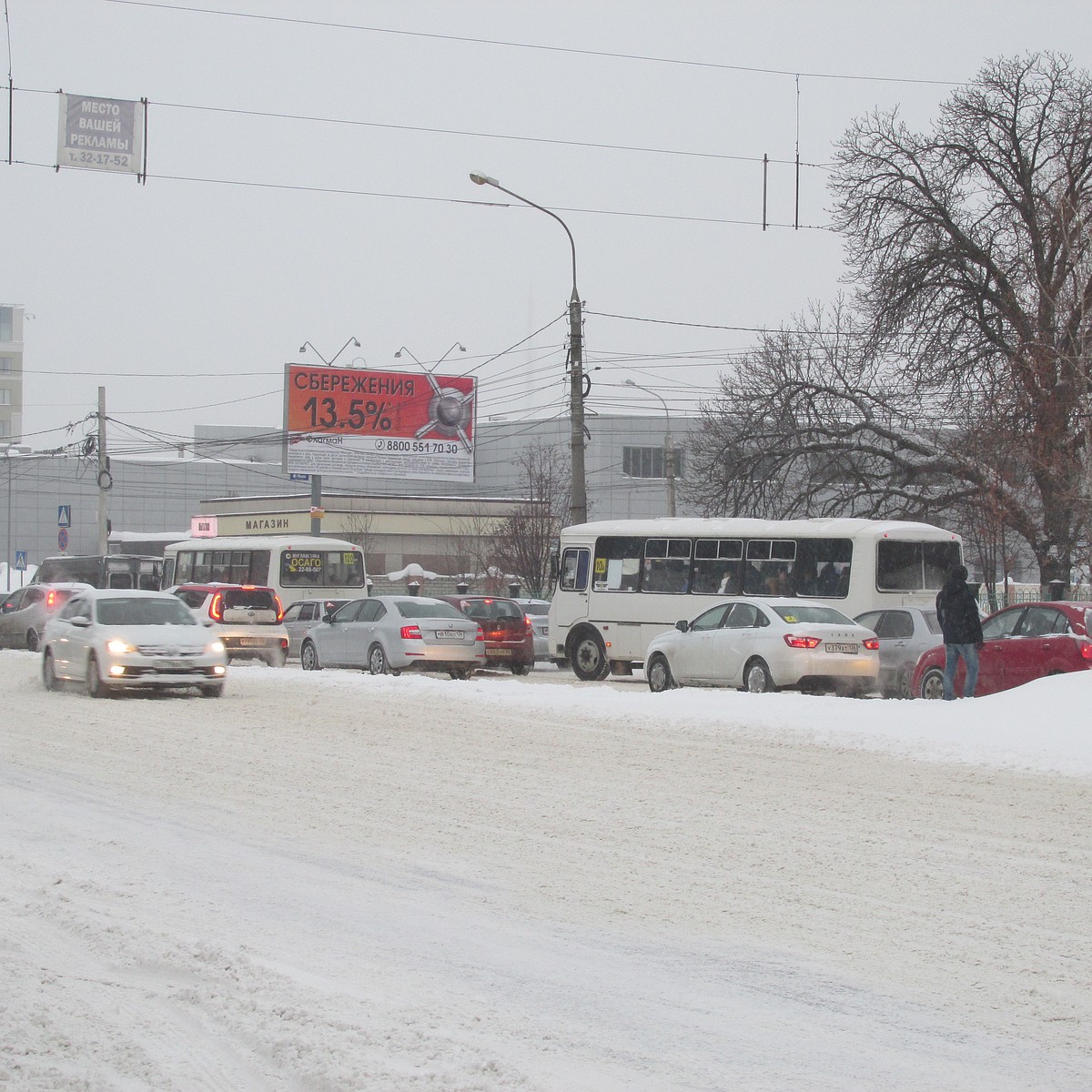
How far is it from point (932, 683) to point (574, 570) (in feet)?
32.9

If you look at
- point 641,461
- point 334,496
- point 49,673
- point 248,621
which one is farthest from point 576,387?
point 641,461

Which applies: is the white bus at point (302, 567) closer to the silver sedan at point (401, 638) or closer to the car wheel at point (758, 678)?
the silver sedan at point (401, 638)

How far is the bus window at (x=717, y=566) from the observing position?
89.7 ft

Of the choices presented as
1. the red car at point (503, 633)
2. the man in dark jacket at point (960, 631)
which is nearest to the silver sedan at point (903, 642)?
the man in dark jacket at point (960, 631)

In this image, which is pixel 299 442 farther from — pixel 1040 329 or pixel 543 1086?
pixel 543 1086

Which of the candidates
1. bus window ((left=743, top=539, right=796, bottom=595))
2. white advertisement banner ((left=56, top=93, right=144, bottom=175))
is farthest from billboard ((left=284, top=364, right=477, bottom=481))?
white advertisement banner ((left=56, top=93, right=144, bottom=175))

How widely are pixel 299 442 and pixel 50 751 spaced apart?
125 feet

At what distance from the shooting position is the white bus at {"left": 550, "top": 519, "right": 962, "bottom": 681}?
26219mm

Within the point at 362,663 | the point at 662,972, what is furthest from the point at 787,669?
the point at 662,972

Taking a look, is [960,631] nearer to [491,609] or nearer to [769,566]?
[769,566]

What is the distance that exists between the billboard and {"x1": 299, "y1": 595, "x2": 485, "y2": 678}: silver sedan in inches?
966

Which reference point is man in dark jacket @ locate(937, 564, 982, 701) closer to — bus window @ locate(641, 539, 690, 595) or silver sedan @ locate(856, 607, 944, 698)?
silver sedan @ locate(856, 607, 944, 698)

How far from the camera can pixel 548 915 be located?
705cm

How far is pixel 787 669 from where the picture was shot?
65.1 ft
